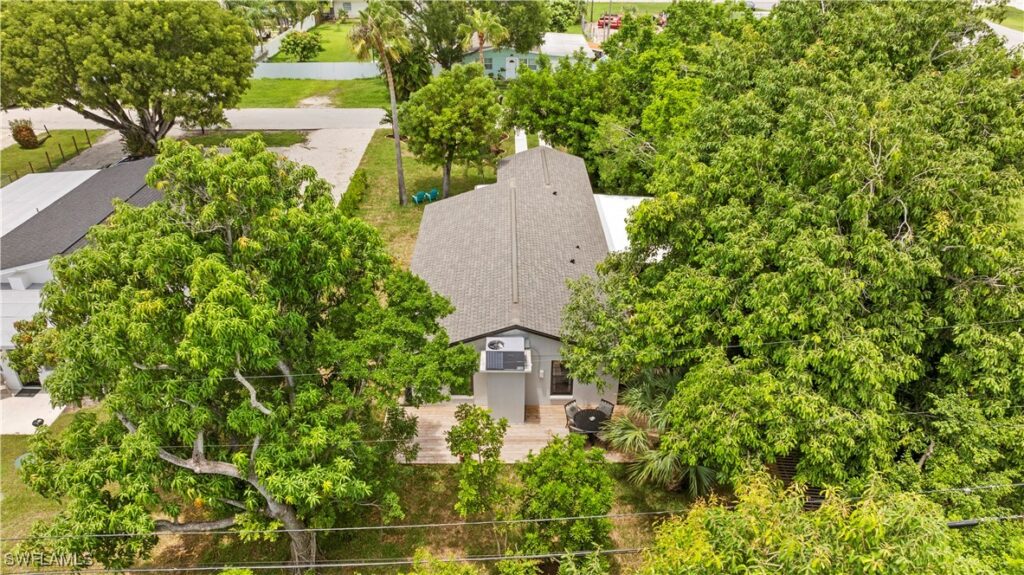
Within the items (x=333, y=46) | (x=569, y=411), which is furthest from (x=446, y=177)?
(x=333, y=46)

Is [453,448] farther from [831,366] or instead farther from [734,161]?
[734,161]

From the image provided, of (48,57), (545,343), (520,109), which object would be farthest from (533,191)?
(48,57)

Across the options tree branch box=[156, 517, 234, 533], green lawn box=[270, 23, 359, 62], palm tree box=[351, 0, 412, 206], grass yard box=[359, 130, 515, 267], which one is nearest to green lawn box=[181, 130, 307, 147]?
grass yard box=[359, 130, 515, 267]

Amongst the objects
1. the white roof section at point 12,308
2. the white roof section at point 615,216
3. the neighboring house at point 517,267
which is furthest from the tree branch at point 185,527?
the white roof section at point 615,216

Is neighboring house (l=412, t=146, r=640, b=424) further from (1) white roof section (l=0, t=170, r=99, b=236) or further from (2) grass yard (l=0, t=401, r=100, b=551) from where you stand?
(1) white roof section (l=0, t=170, r=99, b=236)

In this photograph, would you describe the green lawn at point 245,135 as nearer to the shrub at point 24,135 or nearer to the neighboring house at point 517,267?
the shrub at point 24,135

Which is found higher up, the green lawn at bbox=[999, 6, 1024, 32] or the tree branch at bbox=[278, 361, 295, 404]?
the green lawn at bbox=[999, 6, 1024, 32]
